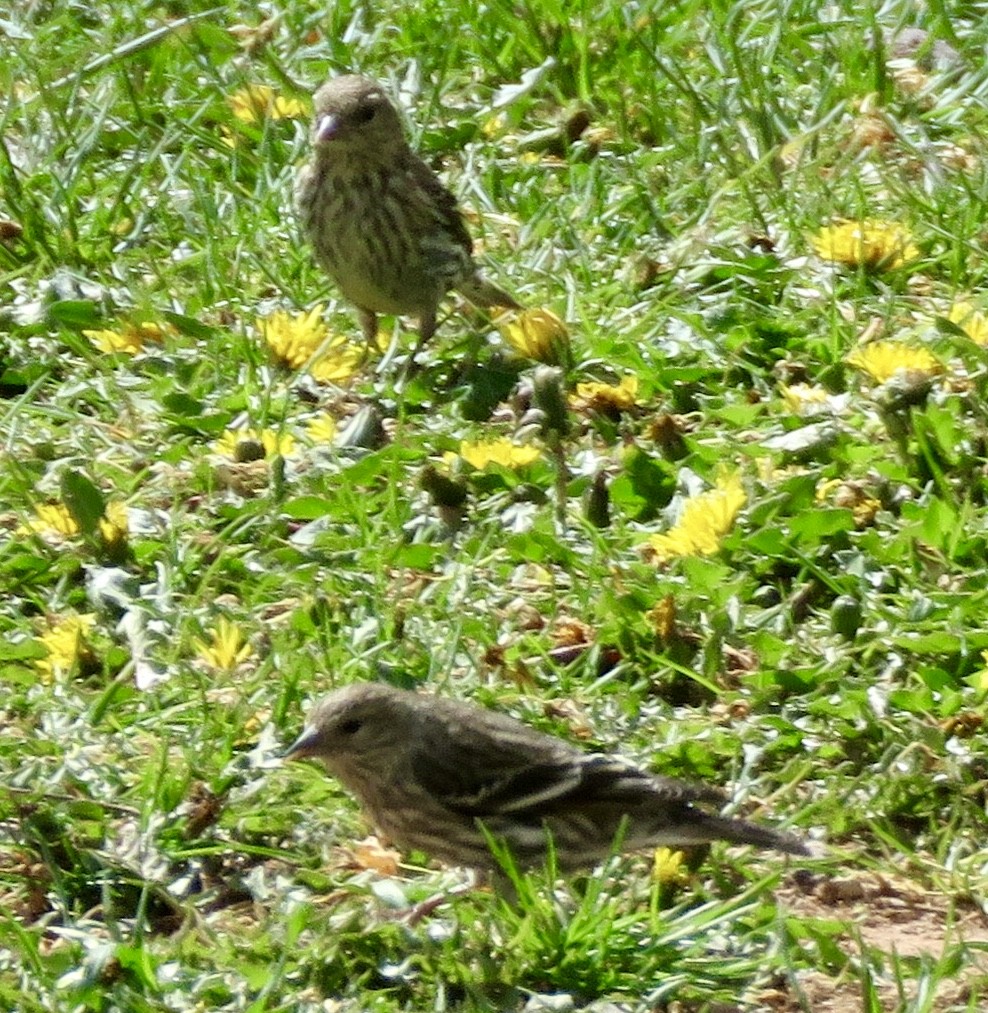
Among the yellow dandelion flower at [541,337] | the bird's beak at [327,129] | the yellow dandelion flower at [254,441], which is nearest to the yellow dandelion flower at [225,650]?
the yellow dandelion flower at [254,441]

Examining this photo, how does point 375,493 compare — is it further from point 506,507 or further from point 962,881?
point 962,881

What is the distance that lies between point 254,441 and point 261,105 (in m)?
2.01

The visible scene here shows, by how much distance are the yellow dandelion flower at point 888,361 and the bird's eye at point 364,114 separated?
171cm

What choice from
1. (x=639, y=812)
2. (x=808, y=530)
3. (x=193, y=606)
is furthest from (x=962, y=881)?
(x=193, y=606)

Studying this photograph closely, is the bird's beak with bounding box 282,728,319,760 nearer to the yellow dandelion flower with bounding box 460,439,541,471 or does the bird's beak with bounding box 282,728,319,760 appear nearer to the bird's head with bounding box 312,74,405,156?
the yellow dandelion flower with bounding box 460,439,541,471

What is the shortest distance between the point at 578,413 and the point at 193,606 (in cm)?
136

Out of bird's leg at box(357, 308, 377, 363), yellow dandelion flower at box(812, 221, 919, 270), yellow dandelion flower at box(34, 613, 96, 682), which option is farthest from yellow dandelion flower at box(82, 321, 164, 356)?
yellow dandelion flower at box(812, 221, 919, 270)

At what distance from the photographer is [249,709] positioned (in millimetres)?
4914

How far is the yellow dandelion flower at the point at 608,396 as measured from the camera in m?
6.19

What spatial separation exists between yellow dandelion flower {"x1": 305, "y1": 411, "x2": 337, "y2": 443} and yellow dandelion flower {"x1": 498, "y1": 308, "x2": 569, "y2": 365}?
58cm

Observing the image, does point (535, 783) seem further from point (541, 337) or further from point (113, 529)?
point (541, 337)

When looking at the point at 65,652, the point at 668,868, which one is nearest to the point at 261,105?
the point at 65,652

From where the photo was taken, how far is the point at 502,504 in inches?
228

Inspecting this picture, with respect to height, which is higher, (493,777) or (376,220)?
(376,220)
